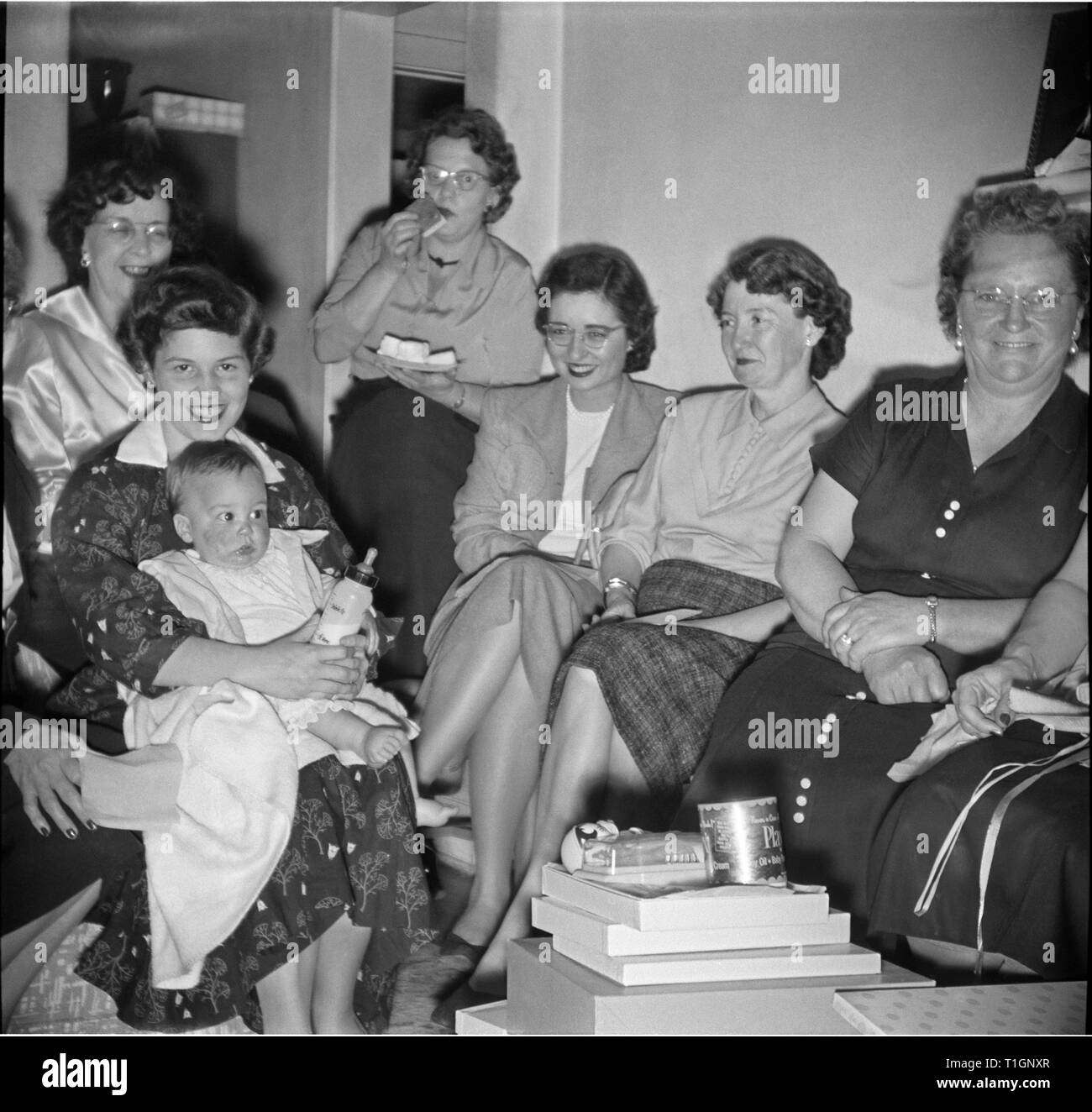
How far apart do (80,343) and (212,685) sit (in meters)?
0.68

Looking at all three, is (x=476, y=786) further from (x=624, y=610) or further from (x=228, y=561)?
(x=228, y=561)

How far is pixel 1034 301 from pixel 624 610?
0.90 m

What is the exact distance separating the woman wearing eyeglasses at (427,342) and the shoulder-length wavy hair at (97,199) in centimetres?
29

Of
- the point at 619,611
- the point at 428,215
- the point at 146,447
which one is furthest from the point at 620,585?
the point at 146,447

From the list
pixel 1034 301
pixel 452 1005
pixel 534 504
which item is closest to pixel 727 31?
pixel 1034 301

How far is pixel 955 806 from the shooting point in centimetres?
229

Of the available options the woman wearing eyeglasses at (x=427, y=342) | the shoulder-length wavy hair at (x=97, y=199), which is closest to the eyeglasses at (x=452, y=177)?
the woman wearing eyeglasses at (x=427, y=342)

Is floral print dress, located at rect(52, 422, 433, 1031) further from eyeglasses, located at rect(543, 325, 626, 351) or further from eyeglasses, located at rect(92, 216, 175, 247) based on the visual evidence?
eyeglasses, located at rect(543, 325, 626, 351)

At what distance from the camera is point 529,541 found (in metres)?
2.78

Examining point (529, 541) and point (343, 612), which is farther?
point (529, 541)

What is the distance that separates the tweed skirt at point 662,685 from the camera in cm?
261

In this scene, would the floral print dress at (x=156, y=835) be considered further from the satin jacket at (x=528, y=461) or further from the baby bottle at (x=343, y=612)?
the satin jacket at (x=528, y=461)

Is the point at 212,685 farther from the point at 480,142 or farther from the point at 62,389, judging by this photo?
the point at 480,142

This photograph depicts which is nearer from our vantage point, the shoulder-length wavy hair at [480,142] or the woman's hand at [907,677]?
the woman's hand at [907,677]
